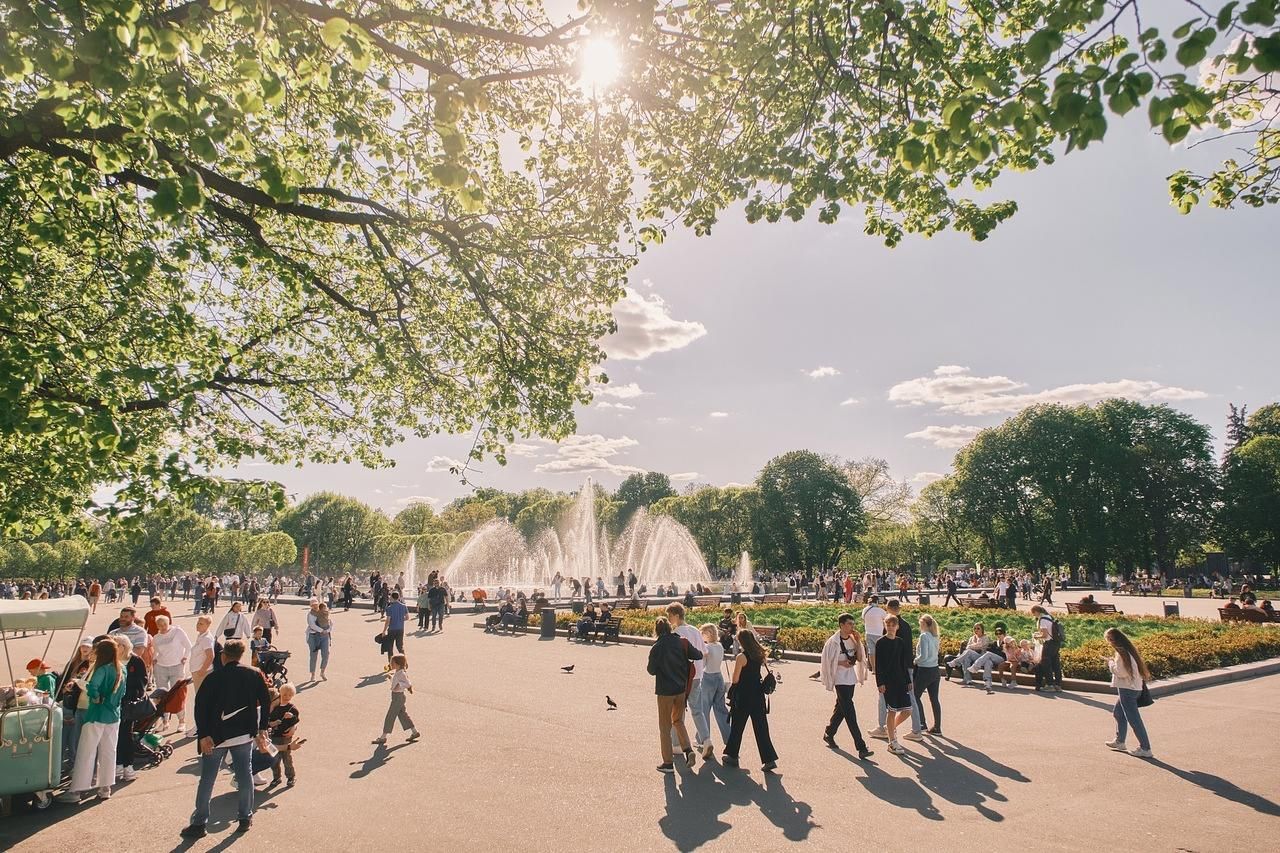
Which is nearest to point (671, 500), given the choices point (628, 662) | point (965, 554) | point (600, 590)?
point (965, 554)

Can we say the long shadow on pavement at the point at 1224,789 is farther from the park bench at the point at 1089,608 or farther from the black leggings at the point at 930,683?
the park bench at the point at 1089,608

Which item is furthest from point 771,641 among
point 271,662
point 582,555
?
point 582,555

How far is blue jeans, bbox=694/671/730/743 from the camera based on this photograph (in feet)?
31.6

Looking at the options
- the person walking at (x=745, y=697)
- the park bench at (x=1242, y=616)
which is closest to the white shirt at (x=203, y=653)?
the person walking at (x=745, y=697)

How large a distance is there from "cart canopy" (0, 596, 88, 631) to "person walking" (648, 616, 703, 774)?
8.27 meters

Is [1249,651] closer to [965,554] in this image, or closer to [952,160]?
[952,160]

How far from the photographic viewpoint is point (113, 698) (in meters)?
8.17

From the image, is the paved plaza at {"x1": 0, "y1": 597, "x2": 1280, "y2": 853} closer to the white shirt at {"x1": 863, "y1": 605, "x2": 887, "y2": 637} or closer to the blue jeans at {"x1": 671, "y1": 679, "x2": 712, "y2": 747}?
the blue jeans at {"x1": 671, "y1": 679, "x2": 712, "y2": 747}

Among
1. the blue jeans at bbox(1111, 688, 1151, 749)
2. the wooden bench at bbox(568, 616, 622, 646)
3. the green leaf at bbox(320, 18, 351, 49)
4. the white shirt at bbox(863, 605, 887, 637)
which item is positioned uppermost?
the green leaf at bbox(320, 18, 351, 49)

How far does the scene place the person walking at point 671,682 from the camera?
8852 millimetres

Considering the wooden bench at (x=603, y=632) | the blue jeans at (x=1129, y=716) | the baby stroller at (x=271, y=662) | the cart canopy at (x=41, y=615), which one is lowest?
the wooden bench at (x=603, y=632)

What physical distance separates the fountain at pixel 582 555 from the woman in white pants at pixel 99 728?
33786 millimetres

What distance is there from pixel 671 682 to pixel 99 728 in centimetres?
666

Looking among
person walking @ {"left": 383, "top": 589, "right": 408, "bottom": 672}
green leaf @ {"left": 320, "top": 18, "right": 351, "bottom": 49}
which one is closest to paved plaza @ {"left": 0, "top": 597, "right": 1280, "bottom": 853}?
person walking @ {"left": 383, "top": 589, "right": 408, "bottom": 672}
